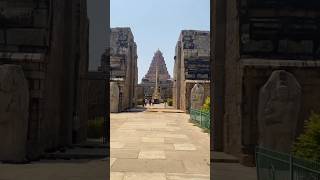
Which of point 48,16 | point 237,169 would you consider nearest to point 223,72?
point 237,169

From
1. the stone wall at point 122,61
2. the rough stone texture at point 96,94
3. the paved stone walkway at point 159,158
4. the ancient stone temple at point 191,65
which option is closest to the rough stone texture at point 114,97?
the stone wall at point 122,61

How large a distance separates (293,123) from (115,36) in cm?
3562

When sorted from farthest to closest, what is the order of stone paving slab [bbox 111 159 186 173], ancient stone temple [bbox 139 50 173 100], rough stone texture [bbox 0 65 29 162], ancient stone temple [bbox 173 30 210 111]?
ancient stone temple [bbox 139 50 173 100] < ancient stone temple [bbox 173 30 210 111] < rough stone texture [bbox 0 65 29 162] < stone paving slab [bbox 111 159 186 173]

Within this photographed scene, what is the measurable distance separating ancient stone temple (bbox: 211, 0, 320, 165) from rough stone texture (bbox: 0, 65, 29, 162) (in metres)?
4.21

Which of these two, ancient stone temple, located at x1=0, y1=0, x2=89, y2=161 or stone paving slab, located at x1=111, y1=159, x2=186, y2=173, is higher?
ancient stone temple, located at x1=0, y1=0, x2=89, y2=161

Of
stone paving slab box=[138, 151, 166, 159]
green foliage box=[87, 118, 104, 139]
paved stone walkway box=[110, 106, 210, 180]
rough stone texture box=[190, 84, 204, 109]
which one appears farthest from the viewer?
rough stone texture box=[190, 84, 204, 109]

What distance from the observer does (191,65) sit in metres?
39.8

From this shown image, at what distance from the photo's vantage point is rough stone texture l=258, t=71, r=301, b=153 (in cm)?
875

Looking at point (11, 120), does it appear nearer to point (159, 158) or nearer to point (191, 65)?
point (159, 158)

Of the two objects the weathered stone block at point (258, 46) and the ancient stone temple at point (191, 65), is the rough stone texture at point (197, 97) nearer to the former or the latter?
the ancient stone temple at point (191, 65)

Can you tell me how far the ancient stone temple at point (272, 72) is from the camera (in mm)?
8789

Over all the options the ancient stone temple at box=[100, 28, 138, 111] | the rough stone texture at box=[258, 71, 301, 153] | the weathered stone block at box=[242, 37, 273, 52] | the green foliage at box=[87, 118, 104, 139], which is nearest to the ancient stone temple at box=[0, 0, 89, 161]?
the green foliage at box=[87, 118, 104, 139]

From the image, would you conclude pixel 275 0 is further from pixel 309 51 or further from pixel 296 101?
pixel 296 101

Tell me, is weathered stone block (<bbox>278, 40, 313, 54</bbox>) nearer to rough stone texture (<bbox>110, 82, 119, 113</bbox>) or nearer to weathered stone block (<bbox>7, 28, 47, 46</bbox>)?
weathered stone block (<bbox>7, 28, 47, 46</bbox>)
